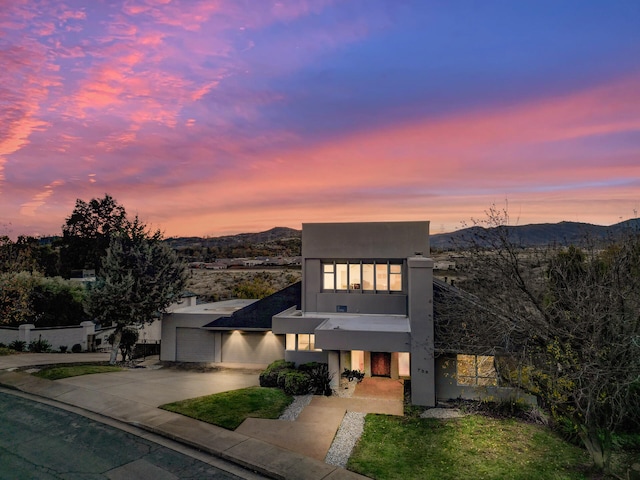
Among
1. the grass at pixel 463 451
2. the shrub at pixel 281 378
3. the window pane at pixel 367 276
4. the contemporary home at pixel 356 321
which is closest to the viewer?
the grass at pixel 463 451

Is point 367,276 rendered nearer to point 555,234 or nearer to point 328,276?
point 328,276

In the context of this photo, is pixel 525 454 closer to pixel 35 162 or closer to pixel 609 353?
pixel 609 353

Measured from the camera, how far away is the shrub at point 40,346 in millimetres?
26219

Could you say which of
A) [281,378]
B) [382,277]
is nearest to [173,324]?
[281,378]

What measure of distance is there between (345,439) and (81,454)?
750cm

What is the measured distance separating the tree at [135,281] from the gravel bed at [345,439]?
14145 millimetres

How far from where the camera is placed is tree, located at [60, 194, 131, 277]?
62.9 meters

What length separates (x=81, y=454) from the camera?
33.0ft

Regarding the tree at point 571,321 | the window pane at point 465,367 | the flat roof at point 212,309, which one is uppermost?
the tree at point 571,321

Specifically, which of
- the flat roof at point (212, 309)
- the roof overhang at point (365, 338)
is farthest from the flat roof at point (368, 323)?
the flat roof at point (212, 309)

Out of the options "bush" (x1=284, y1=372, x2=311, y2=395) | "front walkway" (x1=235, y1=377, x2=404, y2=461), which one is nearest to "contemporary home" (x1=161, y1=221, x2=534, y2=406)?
"front walkway" (x1=235, y1=377, x2=404, y2=461)

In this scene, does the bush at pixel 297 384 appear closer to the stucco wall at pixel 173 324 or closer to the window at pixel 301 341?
the window at pixel 301 341

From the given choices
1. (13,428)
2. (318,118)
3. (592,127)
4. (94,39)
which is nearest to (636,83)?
(592,127)

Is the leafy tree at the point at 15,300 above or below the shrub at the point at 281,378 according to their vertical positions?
above
